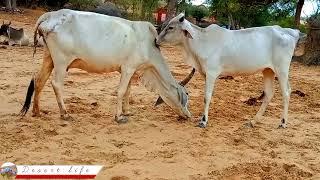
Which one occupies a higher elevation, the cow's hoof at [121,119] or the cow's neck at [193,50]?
the cow's neck at [193,50]

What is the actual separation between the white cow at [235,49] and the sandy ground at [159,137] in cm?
59

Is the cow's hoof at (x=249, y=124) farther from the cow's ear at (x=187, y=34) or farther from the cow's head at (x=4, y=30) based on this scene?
the cow's head at (x=4, y=30)

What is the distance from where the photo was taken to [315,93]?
1059 centimetres

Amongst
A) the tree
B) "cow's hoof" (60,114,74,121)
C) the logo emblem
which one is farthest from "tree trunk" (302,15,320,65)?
the logo emblem

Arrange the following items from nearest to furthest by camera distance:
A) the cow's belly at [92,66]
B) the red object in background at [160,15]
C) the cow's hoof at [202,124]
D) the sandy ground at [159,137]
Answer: the sandy ground at [159,137] → the cow's belly at [92,66] → the cow's hoof at [202,124] → the red object in background at [160,15]

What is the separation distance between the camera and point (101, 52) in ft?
22.7

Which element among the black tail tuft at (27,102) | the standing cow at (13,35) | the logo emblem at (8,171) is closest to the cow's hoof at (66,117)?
the black tail tuft at (27,102)

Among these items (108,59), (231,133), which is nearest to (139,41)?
(108,59)

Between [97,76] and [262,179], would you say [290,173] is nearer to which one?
[262,179]

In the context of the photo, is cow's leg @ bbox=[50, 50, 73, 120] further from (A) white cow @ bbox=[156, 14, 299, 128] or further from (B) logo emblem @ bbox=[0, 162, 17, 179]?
(B) logo emblem @ bbox=[0, 162, 17, 179]

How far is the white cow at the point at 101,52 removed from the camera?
6848 mm

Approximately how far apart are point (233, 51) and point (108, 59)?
1.82 meters

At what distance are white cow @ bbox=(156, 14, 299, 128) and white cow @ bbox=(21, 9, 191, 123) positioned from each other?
0.35 m

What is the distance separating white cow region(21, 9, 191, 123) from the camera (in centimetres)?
685
